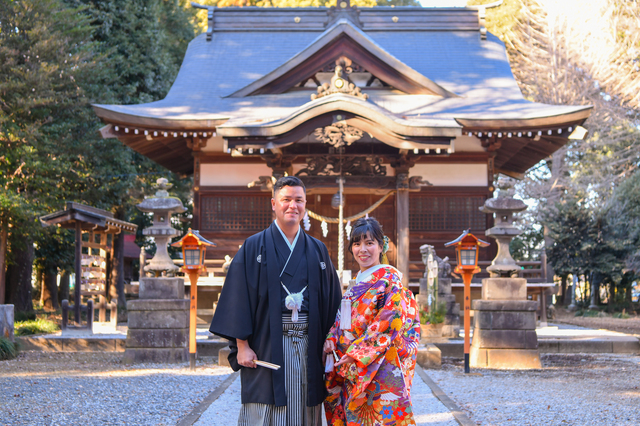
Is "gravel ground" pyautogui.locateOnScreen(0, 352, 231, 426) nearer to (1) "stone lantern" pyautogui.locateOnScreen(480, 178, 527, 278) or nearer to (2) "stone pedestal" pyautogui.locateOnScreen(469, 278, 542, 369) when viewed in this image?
(2) "stone pedestal" pyautogui.locateOnScreen(469, 278, 542, 369)

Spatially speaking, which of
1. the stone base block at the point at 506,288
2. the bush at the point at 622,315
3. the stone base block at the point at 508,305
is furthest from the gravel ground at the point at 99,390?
the bush at the point at 622,315

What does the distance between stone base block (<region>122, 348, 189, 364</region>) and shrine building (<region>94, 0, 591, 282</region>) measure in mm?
3848

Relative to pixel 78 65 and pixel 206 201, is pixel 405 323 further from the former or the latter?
pixel 78 65

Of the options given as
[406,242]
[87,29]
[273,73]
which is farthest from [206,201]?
[87,29]

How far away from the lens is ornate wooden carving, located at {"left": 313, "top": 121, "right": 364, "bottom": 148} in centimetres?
1060

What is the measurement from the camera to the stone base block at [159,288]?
25.9 ft

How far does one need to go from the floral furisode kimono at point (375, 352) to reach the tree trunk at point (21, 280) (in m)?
14.0

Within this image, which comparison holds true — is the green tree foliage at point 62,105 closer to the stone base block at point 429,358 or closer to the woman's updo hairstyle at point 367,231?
the stone base block at point 429,358

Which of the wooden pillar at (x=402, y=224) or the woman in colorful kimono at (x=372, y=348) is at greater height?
the wooden pillar at (x=402, y=224)

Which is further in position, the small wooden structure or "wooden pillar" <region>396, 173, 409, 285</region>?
"wooden pillar" <region>396, 173, 409, 285</region>

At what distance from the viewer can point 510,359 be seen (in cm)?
771

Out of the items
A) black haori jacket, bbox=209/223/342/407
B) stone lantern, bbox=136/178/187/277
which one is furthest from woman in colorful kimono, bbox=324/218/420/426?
stone lantern, bbox=136/178/187/277

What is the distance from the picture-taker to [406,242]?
1099 centimetres

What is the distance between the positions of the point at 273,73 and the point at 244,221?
10.4 feet
